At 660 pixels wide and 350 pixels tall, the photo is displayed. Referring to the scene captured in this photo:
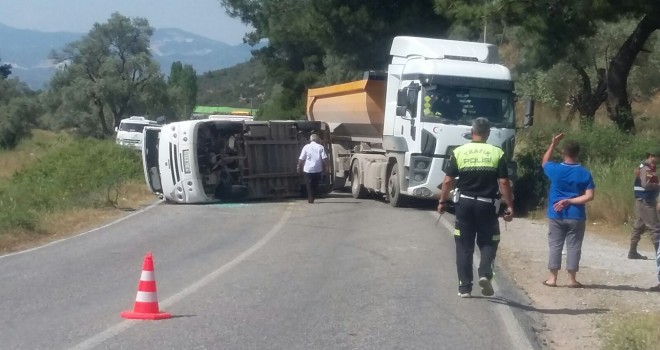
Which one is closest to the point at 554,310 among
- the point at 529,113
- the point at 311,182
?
the point at 529,113

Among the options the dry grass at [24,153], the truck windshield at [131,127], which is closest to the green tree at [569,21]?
the dry grass at [24,153]

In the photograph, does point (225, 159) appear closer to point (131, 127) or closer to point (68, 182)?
point (68, 182)

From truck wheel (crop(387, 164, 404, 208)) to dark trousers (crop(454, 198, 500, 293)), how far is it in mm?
11988

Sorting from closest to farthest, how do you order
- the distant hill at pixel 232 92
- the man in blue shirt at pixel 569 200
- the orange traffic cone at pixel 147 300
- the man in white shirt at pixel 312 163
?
the orange traffic cone at pixel 147 300
the man in blue shirt at pixel 569 200
the man in white shirt at pixel 312 163
the distant hill at pixel 232 92

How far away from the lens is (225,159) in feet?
79.7

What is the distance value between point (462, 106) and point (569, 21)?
20.6 ft

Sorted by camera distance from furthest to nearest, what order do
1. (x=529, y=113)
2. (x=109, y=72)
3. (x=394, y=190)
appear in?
(x=109, y=72) → (x=394, y=190) → (x=529, y=113)

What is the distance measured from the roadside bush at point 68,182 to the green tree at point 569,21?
10.1 metres

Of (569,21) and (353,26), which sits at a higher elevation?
(353,26)

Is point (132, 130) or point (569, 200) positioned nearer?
point (569, 200)

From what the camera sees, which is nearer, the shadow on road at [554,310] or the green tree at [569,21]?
the shadow on road at [554,310]

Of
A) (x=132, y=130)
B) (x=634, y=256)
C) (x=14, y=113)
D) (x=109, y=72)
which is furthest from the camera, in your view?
(x=109, y=72)

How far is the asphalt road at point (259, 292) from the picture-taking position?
8773 mm

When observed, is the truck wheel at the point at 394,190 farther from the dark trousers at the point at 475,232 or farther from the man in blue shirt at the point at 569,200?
the dark trousers at the point at 475,232
